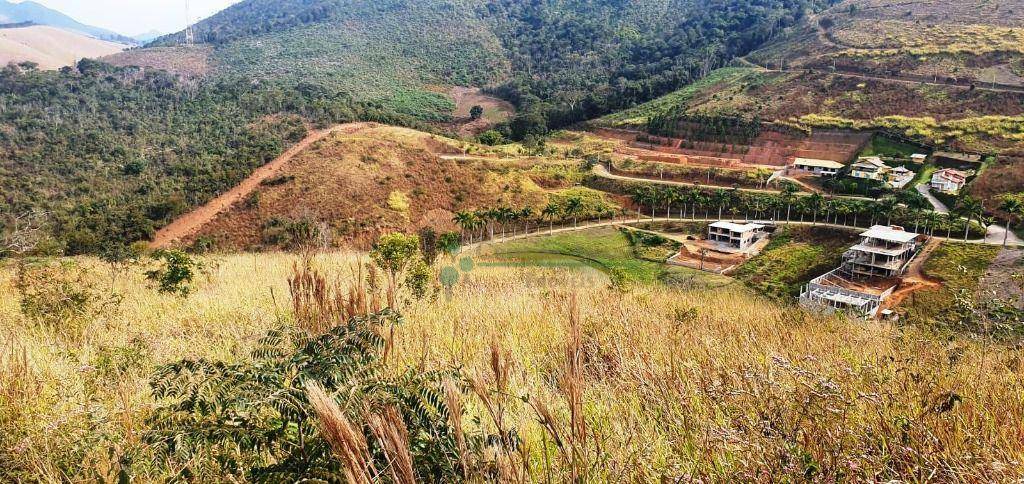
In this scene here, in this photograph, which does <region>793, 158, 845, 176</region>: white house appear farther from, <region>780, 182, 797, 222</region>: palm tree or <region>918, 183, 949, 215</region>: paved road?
<region>918, 183, 949, 215</region>: paved road

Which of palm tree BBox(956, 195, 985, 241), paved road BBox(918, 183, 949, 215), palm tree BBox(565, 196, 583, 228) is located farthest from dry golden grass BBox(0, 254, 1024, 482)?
paved road BBox(918, 183, 949, 215)

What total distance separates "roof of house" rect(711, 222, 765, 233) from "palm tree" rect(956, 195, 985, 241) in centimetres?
850

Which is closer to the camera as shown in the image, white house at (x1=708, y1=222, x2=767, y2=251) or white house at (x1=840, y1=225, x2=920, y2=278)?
white house at (x1=840, y1=225, x2=920, y2=278)

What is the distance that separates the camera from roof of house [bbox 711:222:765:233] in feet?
92.7

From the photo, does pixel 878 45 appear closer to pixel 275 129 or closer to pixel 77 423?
pixel 275 129

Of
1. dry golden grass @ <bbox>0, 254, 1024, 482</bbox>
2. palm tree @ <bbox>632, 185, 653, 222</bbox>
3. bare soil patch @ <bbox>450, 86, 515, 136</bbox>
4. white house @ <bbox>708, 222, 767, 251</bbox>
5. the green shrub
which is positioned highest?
bare soil patch @ <bbox>450, 86, 515, 136</bbox>

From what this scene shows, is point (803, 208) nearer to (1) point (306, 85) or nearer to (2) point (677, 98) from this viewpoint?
(2) point (677, 98)

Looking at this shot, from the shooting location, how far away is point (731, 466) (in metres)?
1.62

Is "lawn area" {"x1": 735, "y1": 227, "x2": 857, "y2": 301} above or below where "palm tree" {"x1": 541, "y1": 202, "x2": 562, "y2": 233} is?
below

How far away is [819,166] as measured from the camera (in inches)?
1382

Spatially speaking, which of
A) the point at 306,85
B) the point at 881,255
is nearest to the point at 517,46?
the point at 306,85

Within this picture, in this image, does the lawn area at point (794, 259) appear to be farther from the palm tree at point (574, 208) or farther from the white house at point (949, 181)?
the palm tree at point (574, 208)

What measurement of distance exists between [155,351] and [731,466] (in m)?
3.02

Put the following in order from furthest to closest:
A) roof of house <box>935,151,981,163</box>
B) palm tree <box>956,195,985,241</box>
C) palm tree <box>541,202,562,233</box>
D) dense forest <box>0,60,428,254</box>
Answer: roof of house <box>935,151,981,163</box>
palm tree <box>541,202,562,233</box>
dense forest <box>0,60,428,254</box>
palm tree <box>956,195,985,241</box>
